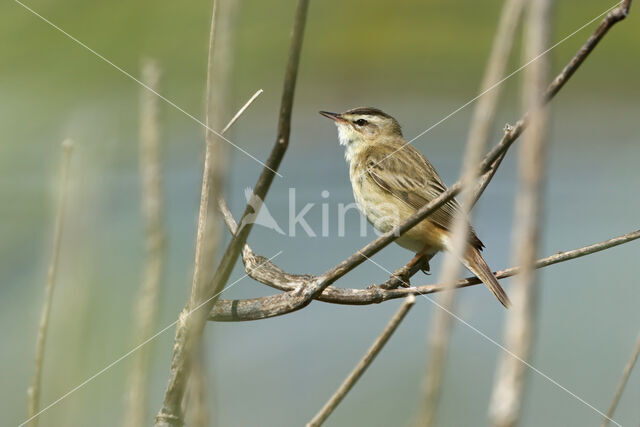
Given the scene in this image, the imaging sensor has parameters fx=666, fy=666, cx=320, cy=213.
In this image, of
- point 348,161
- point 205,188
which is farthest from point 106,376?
point 348,161

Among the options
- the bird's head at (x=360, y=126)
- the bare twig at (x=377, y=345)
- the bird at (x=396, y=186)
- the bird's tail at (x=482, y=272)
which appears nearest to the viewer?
the bare twig at (x=377, y=345)

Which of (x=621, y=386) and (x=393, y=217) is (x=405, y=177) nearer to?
(x=393, y=217)

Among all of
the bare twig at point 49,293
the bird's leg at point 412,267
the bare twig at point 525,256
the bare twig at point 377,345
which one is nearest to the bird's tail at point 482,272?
the bird's leg at point 412,267

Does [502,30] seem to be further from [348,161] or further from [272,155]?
[348,161]

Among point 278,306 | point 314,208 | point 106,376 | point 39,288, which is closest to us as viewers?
point 278,306

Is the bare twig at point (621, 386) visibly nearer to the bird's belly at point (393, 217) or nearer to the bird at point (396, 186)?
the bird at point (396, 186)
